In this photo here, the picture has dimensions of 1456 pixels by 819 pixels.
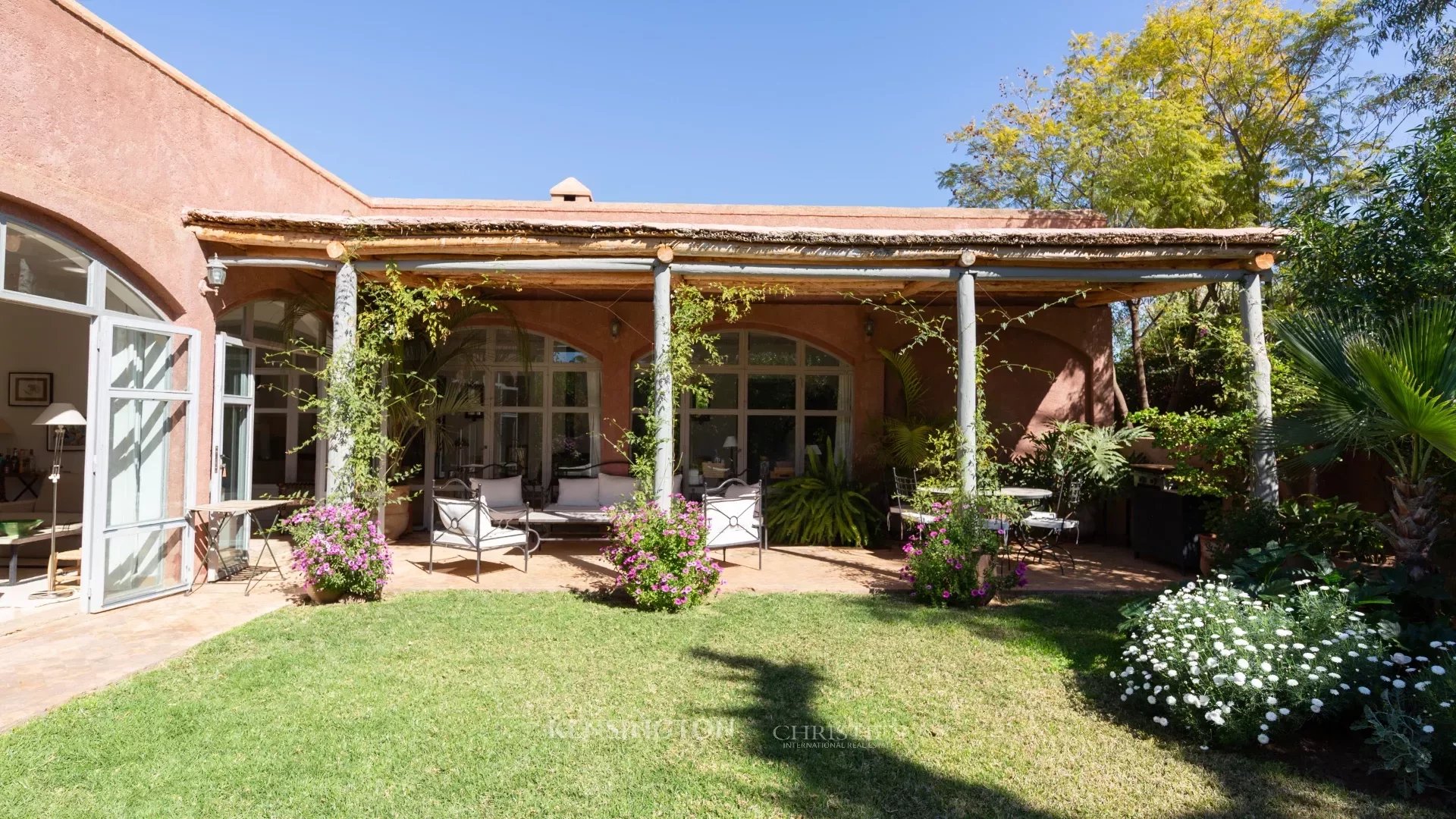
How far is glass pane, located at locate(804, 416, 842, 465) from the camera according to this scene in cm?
938

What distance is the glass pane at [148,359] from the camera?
5.17m

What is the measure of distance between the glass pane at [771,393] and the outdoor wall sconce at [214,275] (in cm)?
558

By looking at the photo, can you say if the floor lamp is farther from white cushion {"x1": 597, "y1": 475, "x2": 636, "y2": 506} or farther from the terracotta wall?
white cushion {"x1": 597, "y1": 475, "x2": 636, "y2": 506}

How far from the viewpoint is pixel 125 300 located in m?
5.27

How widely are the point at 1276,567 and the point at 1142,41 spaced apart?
33.8ft

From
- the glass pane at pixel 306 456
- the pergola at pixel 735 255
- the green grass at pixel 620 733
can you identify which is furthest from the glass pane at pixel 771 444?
the glass pane at pixel 306 456

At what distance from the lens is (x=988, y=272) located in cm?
611

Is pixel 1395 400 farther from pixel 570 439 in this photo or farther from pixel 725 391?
pixel 570 439

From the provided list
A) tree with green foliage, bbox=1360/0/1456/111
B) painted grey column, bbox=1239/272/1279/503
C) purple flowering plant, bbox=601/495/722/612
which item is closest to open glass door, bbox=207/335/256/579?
purple flowering plant, bbox=601/495/722/612

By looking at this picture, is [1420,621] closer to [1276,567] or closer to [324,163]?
[1276,567]

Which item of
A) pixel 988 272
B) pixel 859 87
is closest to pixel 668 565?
pixel 988 272

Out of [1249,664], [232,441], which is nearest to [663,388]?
[232,441]

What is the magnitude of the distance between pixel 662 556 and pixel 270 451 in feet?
19.9

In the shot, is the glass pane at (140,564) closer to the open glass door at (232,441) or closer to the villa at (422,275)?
the villa at (422,275)
